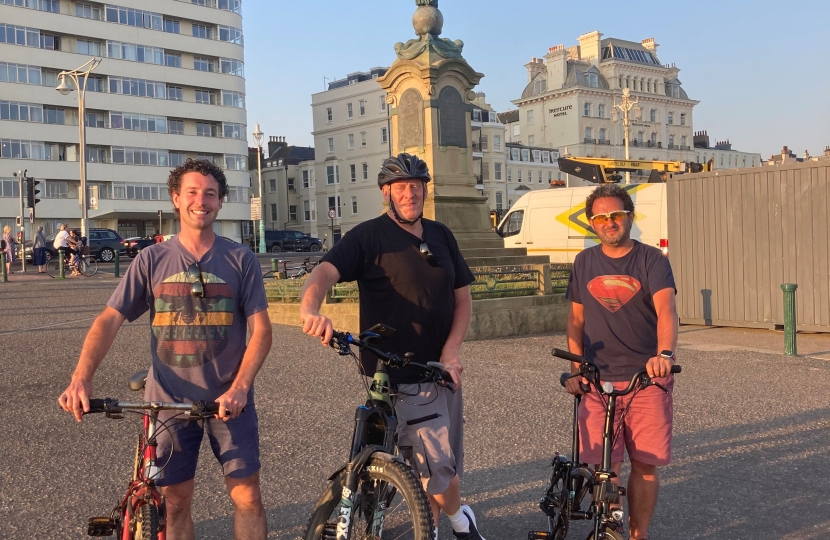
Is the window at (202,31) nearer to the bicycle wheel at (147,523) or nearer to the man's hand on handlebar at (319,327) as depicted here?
the man's hand on handlebar at (319,327)

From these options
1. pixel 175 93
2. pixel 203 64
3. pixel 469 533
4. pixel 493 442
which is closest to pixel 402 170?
pixel 469 533

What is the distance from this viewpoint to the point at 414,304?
13.9 feet

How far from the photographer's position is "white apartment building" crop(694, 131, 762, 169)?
393ft

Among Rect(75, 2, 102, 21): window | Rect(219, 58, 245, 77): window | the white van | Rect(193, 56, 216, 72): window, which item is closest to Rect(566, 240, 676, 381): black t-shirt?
the white van

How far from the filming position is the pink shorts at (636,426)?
426 centimetres

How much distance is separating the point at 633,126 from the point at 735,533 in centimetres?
10607

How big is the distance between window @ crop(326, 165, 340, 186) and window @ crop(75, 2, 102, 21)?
80.9 ft

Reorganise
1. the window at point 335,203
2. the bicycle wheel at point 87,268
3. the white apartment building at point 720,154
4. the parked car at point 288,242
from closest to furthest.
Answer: the bicycle wheel at point 87,268
the parked car at point 288,242
the window at point 335,203
the white apartment building at point 720,154

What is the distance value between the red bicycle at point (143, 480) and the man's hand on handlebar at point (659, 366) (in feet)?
6.14

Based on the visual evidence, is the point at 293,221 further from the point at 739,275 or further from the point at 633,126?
the point at 739,275

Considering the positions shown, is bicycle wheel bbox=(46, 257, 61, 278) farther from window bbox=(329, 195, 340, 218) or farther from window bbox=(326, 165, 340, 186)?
window bbox=(326, 165, 340, 186)

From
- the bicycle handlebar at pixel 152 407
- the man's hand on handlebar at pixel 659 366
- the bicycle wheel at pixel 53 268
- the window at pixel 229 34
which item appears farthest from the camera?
the window at pixel 229 34

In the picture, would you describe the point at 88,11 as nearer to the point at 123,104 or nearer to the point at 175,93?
the point at 123,104

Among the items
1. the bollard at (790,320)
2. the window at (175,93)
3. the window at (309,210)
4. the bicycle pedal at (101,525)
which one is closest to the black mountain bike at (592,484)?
the bicycle pedal at (101,525)
